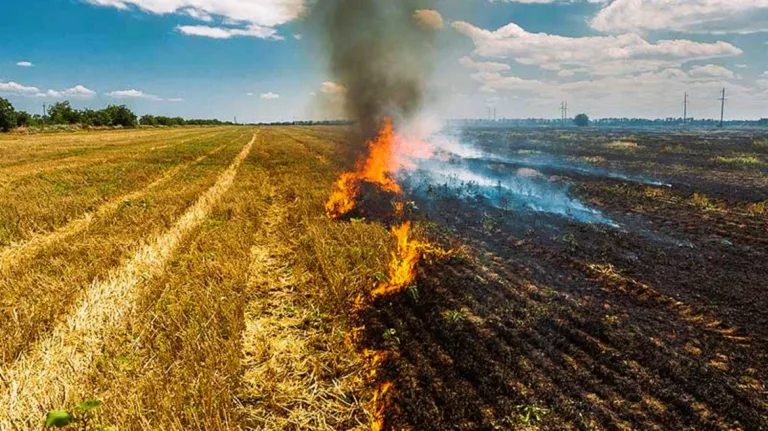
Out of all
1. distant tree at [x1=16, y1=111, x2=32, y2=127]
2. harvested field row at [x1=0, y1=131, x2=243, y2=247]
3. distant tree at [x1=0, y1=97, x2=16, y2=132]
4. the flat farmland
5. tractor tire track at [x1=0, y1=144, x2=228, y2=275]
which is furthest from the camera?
distant tree at [x1=16, y1=111, x2=32, y2=127]

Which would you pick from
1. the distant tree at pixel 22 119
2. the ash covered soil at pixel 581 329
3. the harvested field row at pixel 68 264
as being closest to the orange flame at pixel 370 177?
the ash covered soil at pixel 581 329

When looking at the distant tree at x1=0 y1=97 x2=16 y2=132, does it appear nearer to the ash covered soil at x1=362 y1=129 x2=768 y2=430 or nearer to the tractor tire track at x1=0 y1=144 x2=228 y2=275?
the tractor tire track at x1=0 y1=144 x2=228 y2=275

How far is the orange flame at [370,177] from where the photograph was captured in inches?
513

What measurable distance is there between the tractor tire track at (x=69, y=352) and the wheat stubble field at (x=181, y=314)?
0.07 feet

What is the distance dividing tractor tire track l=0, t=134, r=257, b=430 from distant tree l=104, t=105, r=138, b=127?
116 meters

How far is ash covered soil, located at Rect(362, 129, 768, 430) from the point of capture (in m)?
4.33

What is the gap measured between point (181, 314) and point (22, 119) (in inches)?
3732

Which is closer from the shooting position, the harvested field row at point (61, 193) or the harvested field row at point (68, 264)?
the harvested field row at point (68, 264)

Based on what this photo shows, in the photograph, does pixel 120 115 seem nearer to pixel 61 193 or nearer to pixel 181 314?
pixel 61 193

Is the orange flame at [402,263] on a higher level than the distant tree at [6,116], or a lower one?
lower

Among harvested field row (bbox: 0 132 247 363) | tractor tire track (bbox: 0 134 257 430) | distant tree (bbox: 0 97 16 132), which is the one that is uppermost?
distant tree (bbox: 0 97 16 132)

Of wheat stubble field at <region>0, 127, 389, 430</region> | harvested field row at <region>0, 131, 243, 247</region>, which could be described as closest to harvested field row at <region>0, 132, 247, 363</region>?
wheat stubble field at <region>0, 127, 389, 430</region>

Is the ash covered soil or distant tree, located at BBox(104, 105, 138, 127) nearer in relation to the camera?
the ash covered soil

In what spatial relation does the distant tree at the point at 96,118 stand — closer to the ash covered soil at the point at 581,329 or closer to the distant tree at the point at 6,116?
the distant tree at the point at 6,116
